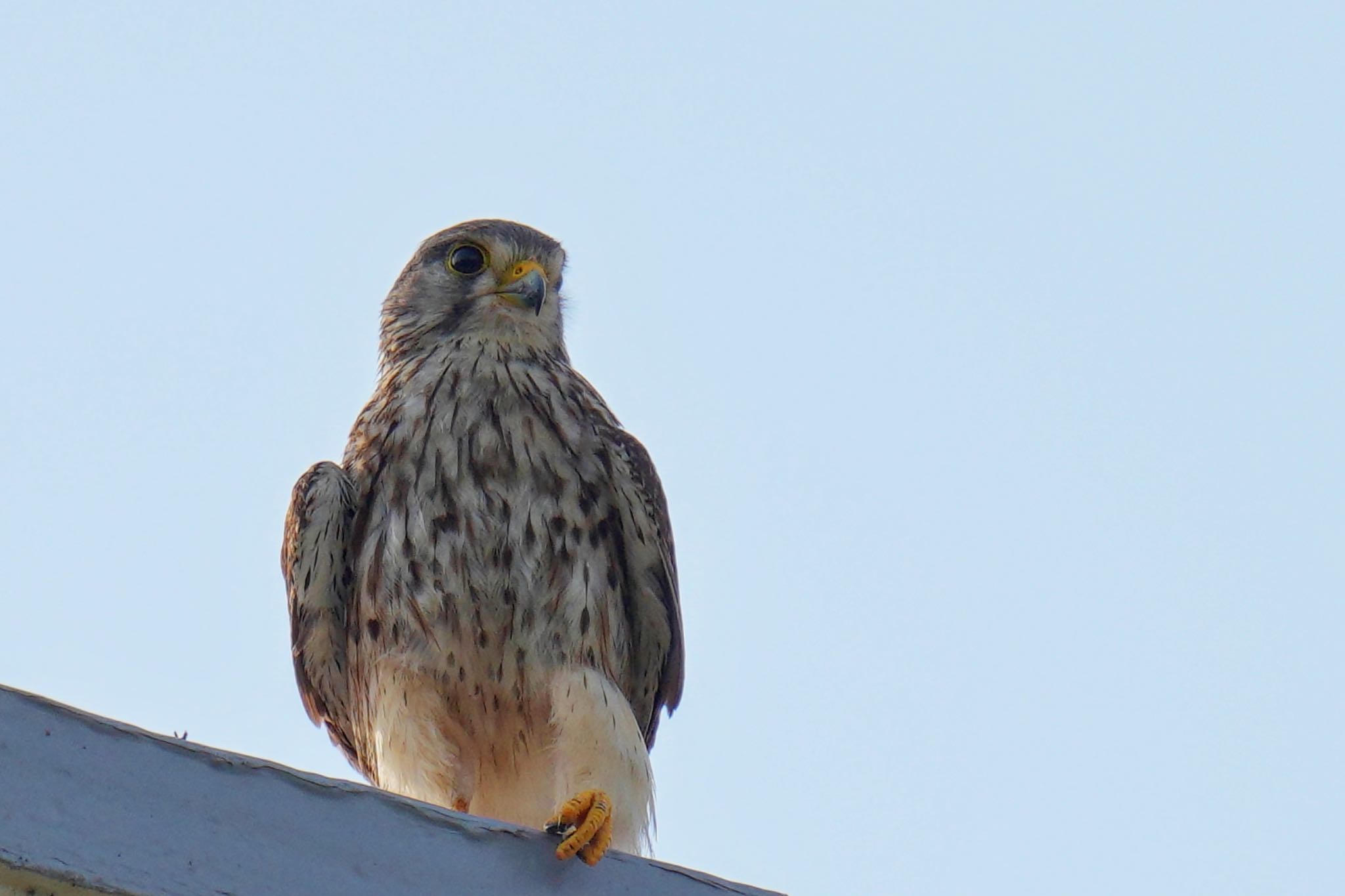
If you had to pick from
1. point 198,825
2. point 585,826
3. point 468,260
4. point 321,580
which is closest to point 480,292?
point 468,260

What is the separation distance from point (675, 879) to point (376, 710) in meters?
1.72

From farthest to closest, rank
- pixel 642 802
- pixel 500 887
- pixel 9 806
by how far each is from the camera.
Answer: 1. pixel 642 802
2. pixel 500 887
3. pixel 9 806

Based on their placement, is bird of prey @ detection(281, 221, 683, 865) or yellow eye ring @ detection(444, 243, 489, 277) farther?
yellow eye ring @ detection(444, 243, 489, 277)

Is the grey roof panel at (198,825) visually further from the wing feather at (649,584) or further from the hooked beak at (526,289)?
the hooked beak at (526,289)

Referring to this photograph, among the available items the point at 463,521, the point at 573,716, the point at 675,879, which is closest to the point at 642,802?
the point at 573,716

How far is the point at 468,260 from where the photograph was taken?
16.0ft

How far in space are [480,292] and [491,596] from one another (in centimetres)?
109

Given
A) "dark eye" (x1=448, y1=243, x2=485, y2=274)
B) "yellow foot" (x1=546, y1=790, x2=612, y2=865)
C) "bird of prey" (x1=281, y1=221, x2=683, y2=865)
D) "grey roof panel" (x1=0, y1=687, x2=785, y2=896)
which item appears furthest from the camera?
"dark eye" (x1=448, y1=243, x2=485, y2=274)

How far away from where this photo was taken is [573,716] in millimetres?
3920

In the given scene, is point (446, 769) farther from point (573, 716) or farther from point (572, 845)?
point (572, 845)

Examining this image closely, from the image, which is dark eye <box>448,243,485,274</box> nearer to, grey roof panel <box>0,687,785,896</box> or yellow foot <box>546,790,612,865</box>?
yellow foot <box>546,790,612,865</box>

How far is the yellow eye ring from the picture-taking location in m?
4.88

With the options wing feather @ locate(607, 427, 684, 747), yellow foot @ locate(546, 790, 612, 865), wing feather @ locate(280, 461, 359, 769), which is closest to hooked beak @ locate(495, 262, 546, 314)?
wing feather @ locate(607, 427, 684, 747)

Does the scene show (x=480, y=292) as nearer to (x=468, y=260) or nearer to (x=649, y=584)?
(x=468, y=260)
